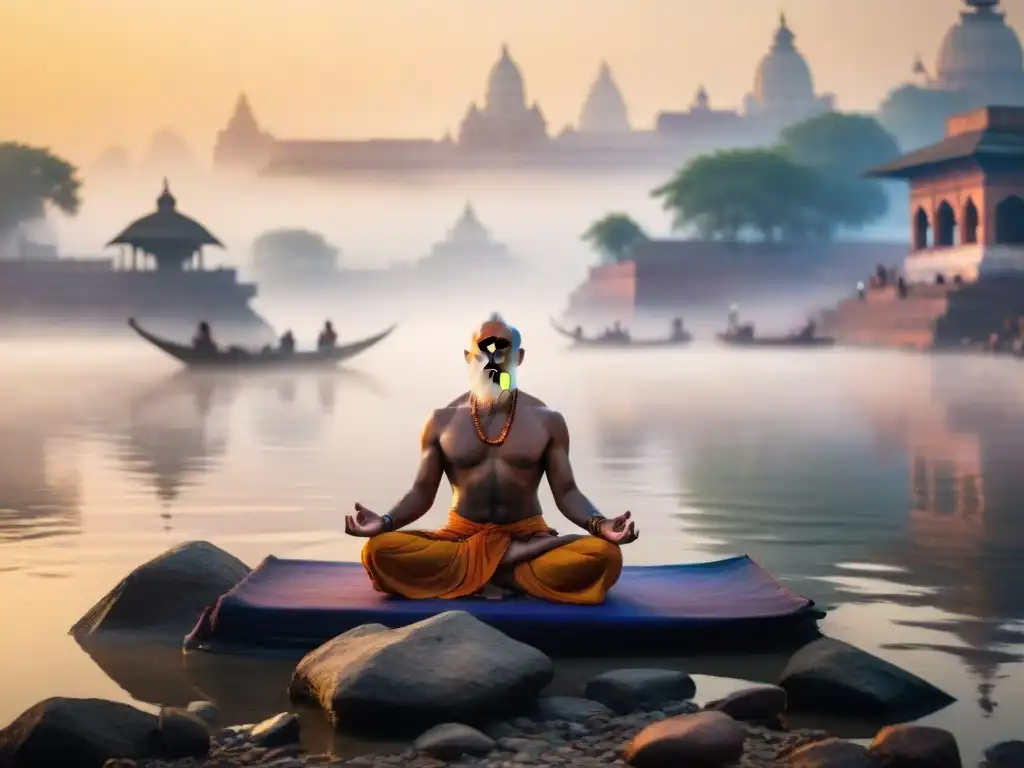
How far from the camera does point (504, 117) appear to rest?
77.8m

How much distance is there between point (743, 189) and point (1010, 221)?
46.4 feet

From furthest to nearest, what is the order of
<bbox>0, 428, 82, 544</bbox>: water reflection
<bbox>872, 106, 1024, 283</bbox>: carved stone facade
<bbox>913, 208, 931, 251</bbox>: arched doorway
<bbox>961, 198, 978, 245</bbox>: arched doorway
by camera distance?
<bbox>913, 208, 931, 251</bbox>: arched doorway → <bbox>961, 198, 978, 245</bbox>: arched doorway → <bbox>872, 106, 1024, 283</bbox>: carved stone facade → <bbox>0, 428, 82, 544</bbox>: water reflection

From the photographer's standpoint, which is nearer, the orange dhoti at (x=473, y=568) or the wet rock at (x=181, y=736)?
the wet rock at (x=181, y=736)

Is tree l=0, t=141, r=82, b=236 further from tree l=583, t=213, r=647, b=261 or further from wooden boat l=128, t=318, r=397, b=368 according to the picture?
wooden boat l=128, t=318, r=397, b=368

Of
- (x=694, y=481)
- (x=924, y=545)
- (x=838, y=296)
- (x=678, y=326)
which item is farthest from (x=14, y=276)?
(x=924, y=545)

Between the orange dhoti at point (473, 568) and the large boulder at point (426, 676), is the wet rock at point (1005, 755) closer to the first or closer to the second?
the large boulder at point (426, 676)

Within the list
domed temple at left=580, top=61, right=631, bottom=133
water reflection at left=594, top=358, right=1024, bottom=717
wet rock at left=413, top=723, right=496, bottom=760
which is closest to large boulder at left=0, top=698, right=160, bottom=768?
wet rock at left=413, top=723, right=496, bottom=760

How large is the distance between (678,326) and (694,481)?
103 ft

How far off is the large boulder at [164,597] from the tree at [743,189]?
143ft

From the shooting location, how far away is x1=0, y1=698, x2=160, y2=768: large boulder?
366cm

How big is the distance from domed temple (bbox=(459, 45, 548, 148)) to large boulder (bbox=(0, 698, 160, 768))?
241 feet

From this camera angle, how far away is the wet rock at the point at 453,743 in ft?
12.3

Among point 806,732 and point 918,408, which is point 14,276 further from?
point 806,732

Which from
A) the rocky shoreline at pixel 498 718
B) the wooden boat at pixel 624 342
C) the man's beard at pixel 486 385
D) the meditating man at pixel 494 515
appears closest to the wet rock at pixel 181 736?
the rocky shoreline at pixel 498 718
